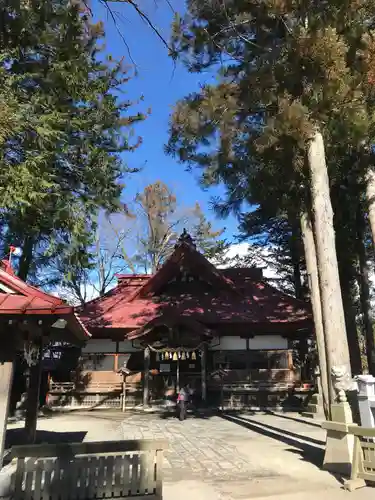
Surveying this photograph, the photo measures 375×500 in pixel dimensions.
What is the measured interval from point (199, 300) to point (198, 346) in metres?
3.42

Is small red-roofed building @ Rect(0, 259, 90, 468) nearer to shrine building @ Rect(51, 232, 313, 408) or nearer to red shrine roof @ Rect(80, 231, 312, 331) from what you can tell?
shrine building @ Rect(51, 232, 313, 408)

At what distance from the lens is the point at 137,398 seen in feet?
56.3

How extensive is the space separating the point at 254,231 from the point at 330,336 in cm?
1771

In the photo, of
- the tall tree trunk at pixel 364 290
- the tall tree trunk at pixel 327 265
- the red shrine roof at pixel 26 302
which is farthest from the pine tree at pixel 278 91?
the tall tree trunk at pixel 364 290

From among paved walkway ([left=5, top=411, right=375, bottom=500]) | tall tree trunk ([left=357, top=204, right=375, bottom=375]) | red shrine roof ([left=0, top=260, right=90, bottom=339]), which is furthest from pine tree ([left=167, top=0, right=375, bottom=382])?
tall tree trunk ([left=357, top=204, right=375, bottom=375])

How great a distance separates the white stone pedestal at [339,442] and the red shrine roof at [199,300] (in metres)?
10.5

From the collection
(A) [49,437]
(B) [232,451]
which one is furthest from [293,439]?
(A) [49,437]

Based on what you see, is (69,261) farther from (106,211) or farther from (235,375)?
(235,375)

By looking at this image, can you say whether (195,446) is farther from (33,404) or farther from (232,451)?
(33,404)

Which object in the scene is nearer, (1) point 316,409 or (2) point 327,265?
(2) point 327,265

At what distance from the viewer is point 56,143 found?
11.2 meters

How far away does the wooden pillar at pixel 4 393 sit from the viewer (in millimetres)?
6324

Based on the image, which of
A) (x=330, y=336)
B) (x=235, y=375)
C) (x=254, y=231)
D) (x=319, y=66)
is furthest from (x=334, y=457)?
(x=254, y=231)

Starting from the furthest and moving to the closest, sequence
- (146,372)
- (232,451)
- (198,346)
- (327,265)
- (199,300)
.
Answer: (199,300)
(146,372)
(198,346)
(232,451)
(327,265)
